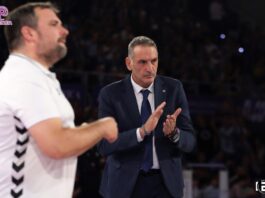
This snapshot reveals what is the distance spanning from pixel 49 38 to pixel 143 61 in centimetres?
155

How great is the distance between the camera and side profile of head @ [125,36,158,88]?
13.9 feet

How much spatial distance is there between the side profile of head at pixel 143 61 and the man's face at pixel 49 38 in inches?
58.5

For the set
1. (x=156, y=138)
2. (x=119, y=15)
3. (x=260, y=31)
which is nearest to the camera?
(x=156, y=138)

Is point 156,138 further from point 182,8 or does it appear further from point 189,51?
point 182,8

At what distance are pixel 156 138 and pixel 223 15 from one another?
11.3 metres

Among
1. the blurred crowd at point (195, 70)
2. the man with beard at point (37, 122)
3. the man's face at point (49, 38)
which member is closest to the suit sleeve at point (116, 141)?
the man with beard at point (37, 122)

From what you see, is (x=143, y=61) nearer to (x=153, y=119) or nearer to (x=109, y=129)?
(x=153, y=119)

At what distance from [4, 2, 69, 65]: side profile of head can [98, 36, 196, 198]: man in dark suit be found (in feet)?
4.30

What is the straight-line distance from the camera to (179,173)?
423cm

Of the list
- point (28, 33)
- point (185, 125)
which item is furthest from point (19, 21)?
point (185, 125)

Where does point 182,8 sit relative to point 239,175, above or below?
above

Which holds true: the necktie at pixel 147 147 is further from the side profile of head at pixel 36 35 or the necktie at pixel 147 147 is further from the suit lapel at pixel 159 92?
the side profile of head at pixel 36 35

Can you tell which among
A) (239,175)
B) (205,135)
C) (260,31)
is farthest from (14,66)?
(260,31)

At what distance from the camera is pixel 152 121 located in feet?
12.4
